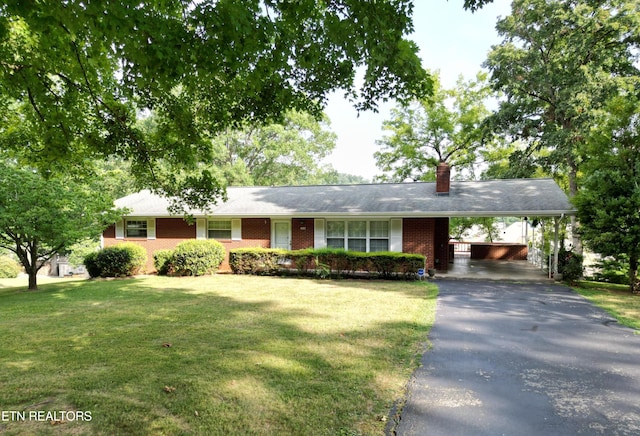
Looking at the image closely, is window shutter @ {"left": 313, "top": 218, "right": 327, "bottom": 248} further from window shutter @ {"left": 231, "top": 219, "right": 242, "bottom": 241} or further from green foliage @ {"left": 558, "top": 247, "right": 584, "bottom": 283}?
green foliage @ {"left": 558, "top": 247, "right": 584, "bottom": 283}

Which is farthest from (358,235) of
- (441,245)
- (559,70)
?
(559,70)

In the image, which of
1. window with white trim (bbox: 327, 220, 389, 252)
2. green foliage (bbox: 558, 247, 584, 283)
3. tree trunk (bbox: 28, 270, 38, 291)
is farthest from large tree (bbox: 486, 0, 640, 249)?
tree trunk (bbox: 28, 270, 38, 291)

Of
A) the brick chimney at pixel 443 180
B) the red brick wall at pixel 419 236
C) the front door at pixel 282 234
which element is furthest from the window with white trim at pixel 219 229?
the brick chimney at pixel 443 180

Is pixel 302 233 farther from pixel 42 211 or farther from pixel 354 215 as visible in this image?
pixel 42 211

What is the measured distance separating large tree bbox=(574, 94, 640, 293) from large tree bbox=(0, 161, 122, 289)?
53.0ft

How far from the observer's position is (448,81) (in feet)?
91.4

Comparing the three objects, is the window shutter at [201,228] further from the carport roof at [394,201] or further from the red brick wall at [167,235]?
the carport roof at [394,201]

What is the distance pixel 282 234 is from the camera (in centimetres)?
1686

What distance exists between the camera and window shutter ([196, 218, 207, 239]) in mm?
17253

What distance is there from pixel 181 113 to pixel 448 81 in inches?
1003

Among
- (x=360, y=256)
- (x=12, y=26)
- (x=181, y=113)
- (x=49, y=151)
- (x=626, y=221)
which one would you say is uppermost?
(x=12, y=26)

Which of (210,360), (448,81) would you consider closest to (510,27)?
(448,81)

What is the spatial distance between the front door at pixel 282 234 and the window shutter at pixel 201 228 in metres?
3.34

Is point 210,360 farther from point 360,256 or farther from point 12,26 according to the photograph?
point 360,256
